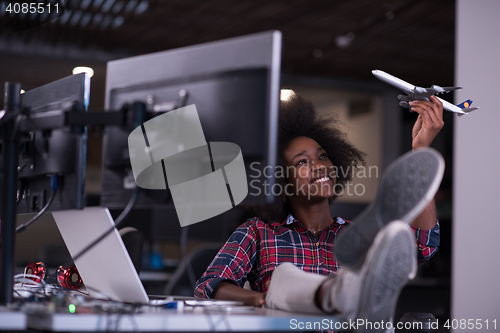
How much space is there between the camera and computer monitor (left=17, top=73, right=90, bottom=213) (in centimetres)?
119

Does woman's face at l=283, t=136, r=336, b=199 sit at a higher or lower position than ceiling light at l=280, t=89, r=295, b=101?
lower

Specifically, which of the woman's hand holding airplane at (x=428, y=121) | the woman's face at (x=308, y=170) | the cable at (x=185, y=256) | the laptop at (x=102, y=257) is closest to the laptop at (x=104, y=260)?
the laptop at (x=102, y=257)

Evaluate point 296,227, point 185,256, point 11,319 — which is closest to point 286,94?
point 296,227

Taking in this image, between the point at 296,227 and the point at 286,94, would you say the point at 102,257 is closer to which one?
the point at 296,227

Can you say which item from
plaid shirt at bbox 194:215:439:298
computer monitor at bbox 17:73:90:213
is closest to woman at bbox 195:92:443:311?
plaid shirt at bbox 194:215:439:298

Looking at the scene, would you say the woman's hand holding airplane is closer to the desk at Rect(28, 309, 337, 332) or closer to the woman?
the woman

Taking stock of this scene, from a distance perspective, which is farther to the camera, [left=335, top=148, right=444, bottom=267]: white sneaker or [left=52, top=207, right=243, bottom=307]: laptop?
[left=52, top=207, right=243, bottom=307]: laptop

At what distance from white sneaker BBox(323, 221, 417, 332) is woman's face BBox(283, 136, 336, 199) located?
729mm

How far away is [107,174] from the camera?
3.92ft

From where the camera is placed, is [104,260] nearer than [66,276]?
Yes

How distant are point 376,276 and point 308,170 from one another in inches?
34.0

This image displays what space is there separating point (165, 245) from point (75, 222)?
20.4 feet

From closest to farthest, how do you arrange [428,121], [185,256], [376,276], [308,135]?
[376,276]
[185,256]
[428,121]
[308,135]

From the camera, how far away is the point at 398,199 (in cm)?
109
